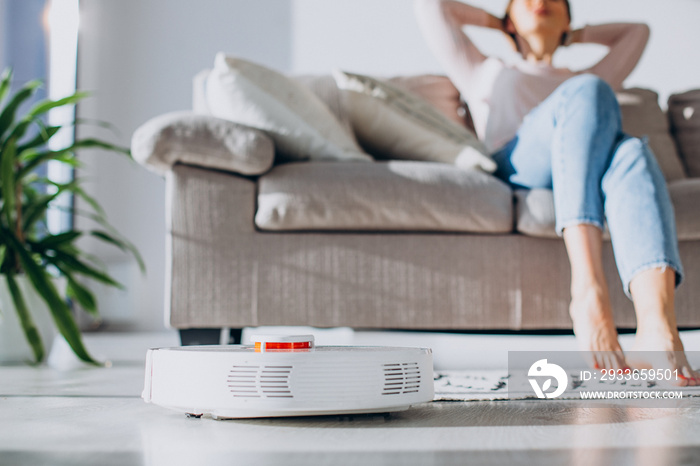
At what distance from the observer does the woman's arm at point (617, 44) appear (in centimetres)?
229

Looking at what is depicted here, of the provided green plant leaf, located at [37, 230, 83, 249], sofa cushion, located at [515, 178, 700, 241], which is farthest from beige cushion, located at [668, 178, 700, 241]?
green plant leaf, located at [37, 230, 83, 249]

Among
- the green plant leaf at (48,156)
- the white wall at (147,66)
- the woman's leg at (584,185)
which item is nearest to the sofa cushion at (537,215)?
the woman's leg at (584,185)

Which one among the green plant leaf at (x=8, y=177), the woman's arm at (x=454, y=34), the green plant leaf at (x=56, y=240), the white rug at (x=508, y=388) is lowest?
the white rug at (x=508, y=388)

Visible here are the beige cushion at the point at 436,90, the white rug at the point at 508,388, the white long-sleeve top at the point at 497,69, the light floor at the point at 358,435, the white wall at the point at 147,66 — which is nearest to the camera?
the light floor at the point at 358,435

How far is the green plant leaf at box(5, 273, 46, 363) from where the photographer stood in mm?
1643

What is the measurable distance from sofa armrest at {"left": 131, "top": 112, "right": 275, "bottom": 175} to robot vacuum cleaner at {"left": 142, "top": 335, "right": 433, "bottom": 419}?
923 millimetres

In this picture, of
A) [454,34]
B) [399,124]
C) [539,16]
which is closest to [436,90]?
[454,34]

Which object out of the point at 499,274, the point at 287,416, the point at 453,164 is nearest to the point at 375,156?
the point at 453,164

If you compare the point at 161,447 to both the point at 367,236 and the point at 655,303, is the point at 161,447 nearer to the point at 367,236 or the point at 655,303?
the point at 655,303

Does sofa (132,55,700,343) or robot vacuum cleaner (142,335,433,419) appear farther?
sofa (132,55,700,343)

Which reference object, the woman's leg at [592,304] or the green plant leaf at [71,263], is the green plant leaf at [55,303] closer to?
the green plant leaf at [71,263]

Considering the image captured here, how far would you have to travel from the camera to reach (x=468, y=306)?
152cm

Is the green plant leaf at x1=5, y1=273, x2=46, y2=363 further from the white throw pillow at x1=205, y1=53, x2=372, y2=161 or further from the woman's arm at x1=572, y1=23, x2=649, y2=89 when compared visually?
the woman's arm at x1=572, y1=23, x2=649, y2=89

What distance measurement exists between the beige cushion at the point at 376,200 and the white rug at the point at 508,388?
0.51 m
